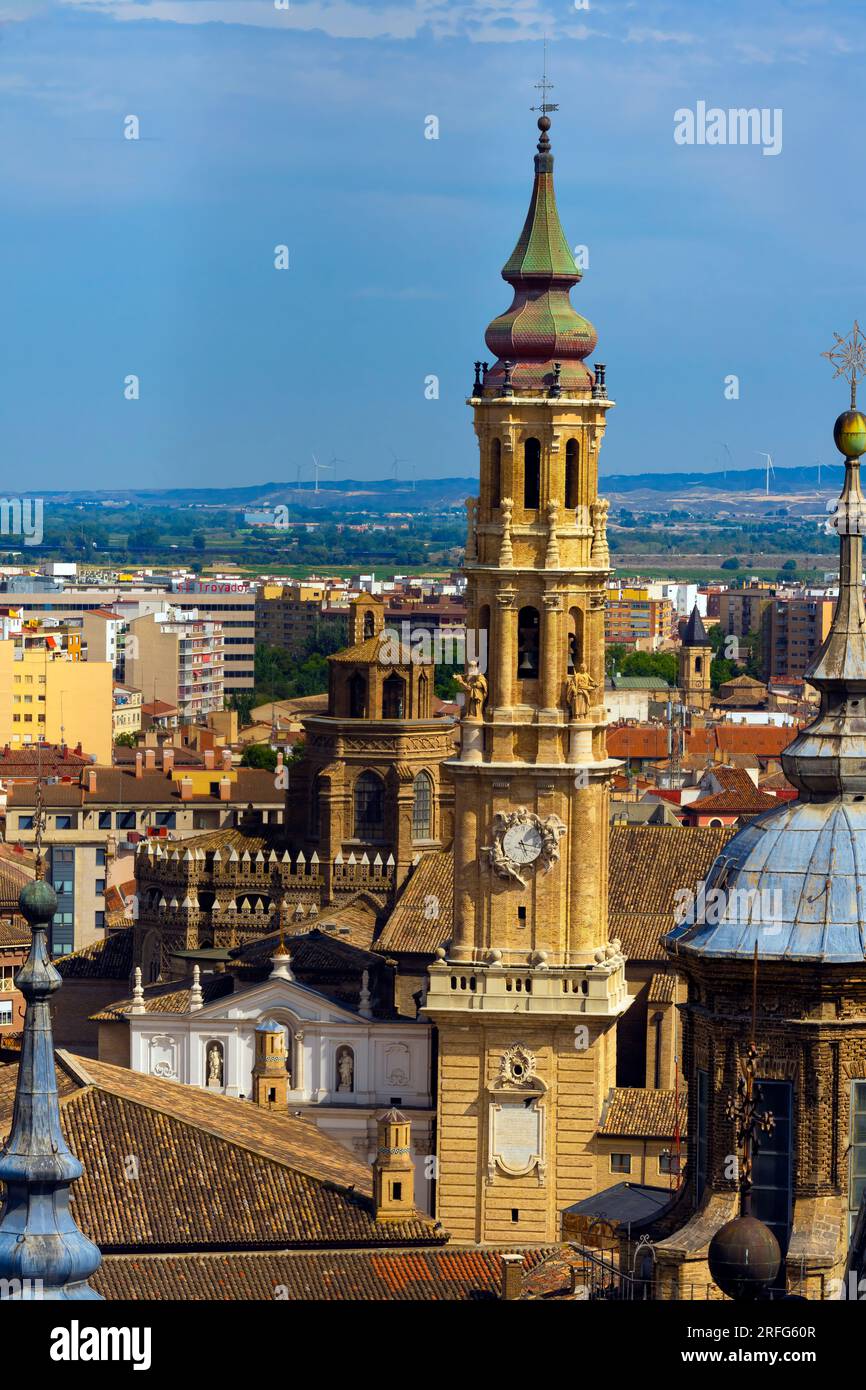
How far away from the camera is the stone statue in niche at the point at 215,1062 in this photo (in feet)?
234

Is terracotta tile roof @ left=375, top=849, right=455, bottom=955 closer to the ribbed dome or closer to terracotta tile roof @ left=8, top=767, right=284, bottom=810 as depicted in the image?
terracotta tile roof @ left=8, top=767, right=284, bottom=810

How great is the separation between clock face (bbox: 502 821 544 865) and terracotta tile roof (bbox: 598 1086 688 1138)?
352cm

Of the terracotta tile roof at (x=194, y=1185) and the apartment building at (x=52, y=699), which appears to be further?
the apartment building at (x=52, y=699)

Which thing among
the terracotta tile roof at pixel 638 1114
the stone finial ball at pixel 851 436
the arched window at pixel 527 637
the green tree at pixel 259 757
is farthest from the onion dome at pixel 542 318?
the green tree at pixel 259 757

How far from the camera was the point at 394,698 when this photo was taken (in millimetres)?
79875

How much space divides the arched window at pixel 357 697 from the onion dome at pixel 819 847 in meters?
45.2

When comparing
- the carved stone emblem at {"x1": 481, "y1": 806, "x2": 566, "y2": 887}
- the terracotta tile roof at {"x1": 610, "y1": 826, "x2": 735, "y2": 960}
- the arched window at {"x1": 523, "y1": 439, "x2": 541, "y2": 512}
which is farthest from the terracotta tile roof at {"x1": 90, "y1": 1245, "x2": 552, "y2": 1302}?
the terracotta tile roof at {"x1": 610, "y1": 826, "x2": 735, "y2": 960}

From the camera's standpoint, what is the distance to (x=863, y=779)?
3397cm

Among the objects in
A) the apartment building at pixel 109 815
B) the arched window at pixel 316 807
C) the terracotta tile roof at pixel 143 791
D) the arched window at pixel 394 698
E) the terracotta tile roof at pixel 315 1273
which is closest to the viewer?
the terracotta tile roof at pixel 315 1273

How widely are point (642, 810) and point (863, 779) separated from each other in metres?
70.1

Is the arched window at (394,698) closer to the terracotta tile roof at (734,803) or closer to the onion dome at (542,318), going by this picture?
the onion dome at (542,318)
